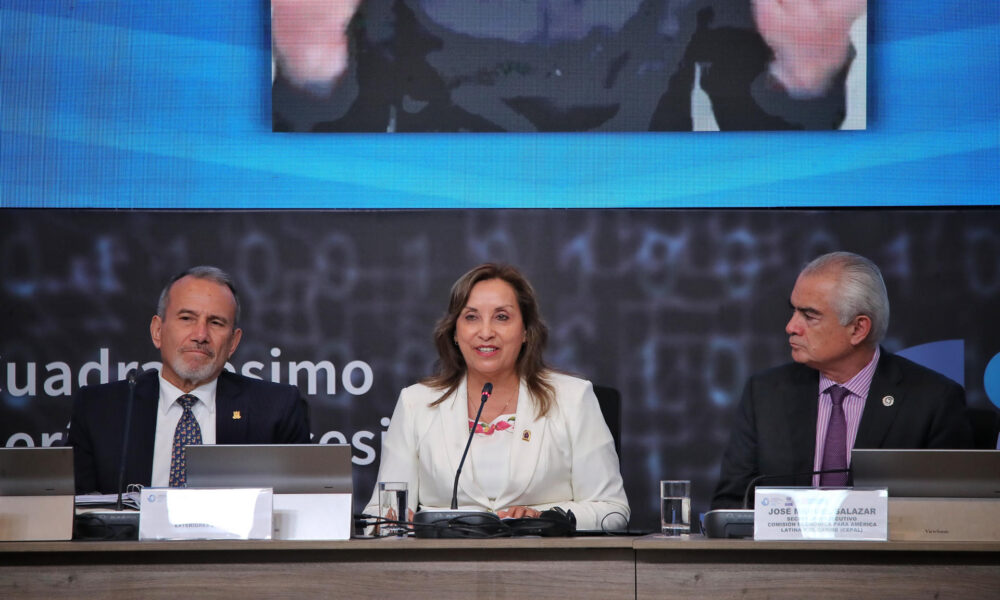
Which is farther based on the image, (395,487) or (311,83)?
(311,83)

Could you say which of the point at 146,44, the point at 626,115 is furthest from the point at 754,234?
the point at 146,44

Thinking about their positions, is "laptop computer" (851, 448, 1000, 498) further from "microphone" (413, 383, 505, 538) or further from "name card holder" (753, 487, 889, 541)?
"microphone" (413, 383, 505, 538)

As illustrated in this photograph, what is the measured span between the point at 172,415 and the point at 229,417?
0.19m

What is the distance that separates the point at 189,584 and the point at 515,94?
262 centimetres

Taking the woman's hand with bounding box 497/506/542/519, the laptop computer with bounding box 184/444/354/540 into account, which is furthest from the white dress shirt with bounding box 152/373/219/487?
the laptop computer with bounding box 184/444/354/540

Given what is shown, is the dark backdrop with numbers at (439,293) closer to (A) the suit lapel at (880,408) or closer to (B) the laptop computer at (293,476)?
(A) the suit lapel at (880,408)

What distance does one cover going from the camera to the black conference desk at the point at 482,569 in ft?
7.89

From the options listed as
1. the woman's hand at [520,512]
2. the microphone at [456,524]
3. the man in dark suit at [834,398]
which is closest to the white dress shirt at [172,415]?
the woman's hand at [520,512]

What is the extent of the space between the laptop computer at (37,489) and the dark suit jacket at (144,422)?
1.06 meters

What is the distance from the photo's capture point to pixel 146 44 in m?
4.62

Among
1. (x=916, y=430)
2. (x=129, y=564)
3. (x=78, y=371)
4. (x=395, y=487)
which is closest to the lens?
(x=129, y=564)

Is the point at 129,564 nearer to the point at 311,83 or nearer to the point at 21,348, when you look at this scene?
the point at 21,348

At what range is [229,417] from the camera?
12.5ft

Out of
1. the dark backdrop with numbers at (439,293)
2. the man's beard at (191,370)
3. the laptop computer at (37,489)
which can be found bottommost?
the laptop computer at (37,489)
